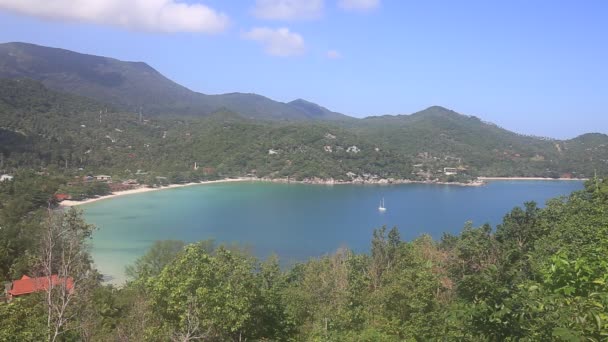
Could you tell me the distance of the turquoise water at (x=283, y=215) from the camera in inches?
1171

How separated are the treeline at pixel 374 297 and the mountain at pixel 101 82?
133332mm

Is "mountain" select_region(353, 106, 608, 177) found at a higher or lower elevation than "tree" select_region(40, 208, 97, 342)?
higher

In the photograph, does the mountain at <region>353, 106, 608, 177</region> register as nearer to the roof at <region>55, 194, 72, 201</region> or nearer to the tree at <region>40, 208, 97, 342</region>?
the roof at <region>55, 194, 72, 201</region>

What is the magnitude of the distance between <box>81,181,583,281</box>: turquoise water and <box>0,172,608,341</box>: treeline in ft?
35.2

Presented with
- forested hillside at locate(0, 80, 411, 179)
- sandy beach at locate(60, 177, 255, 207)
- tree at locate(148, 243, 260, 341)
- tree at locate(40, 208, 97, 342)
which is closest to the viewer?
tree at locate(40, 208, 97, 342)

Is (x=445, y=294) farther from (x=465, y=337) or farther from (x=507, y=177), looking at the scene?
(x=507, y=177)

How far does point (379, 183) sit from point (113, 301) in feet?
202

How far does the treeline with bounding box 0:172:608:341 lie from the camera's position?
2.10 m

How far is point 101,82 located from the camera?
568 feet

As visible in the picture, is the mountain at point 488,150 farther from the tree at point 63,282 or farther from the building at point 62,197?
the tree at point 63,282

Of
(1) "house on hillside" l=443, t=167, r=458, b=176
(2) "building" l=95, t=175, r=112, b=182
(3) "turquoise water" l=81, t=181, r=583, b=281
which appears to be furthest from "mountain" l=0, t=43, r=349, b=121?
(3) "turquoise water" l=81, t=181, r=583, b=281

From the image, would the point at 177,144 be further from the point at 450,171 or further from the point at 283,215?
the point at 450,171

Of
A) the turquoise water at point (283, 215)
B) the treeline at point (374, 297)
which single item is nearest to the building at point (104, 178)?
the turquoise water at point (283, 215)

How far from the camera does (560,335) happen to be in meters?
1.61
